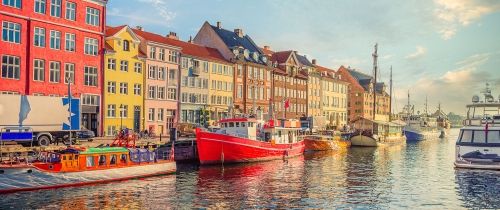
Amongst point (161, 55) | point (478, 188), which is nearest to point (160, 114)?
point (161, 55)

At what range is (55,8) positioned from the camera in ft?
180

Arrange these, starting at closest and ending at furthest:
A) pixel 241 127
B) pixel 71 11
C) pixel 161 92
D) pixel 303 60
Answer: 1. pixel 241 127
2. pixel 71 11
3. pixel 161 92
4. pixel 303 60

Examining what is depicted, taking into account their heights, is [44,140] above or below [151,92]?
below

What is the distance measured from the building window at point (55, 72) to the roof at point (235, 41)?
3632 cm

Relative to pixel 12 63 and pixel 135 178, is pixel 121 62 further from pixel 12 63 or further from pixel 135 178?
pixel 135 178

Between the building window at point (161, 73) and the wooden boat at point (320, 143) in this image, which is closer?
the building window at point (161, 73)

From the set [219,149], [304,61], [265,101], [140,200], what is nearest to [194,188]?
[140,200]

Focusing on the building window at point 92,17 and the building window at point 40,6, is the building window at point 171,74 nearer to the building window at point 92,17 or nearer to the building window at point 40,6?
the building window at point 92,17

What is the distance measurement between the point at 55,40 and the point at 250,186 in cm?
3201

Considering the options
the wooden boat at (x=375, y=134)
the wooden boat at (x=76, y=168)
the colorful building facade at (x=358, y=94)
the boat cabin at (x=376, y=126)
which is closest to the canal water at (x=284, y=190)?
the wooden boat at (x=76, y=168)

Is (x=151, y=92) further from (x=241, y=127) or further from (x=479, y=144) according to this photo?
(x=479, y=144)

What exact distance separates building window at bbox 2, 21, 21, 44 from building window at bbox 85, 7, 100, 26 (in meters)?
8.88

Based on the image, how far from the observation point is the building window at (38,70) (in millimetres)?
53188

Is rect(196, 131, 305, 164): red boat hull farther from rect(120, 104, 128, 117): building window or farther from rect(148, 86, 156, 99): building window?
rect(148, 86, 156, 99): building window
